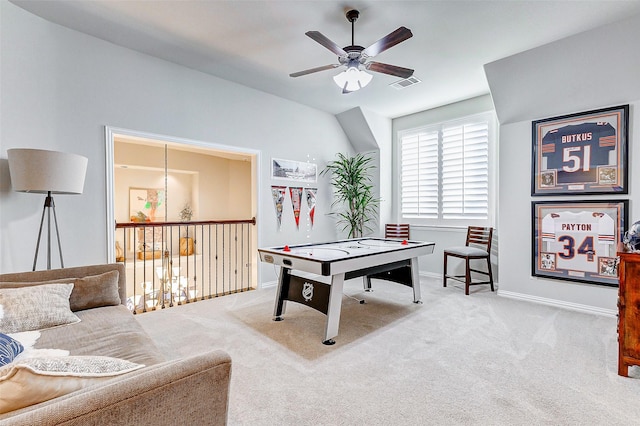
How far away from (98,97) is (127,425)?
11.1ft

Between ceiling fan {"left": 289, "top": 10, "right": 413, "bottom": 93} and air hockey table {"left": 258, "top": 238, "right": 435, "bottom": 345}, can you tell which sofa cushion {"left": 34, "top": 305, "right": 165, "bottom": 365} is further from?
ceiling fan {"left": 289, "top": 10, "right": 413, "bottom": 93}

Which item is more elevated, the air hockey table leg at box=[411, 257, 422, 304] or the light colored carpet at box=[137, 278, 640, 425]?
the air hockey table leg at box=[411, 257, 422, 304]

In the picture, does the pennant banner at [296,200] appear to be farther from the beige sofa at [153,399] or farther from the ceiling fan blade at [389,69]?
the beige sofa at [153,399]

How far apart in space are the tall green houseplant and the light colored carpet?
1951 millimetres

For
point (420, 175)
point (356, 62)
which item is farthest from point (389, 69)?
point (420, 175)

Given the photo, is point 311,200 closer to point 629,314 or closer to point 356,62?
point 356,62

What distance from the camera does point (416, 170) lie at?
17.8ft

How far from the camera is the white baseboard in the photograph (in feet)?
10.7

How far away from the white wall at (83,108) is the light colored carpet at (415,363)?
4.05 ft

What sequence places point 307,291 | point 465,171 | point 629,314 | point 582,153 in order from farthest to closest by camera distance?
point 465,171, point 582,153, point 307,291, point 629,314

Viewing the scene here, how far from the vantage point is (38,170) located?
2.35 meters

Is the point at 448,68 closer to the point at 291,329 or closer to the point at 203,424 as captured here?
the point at 291,329

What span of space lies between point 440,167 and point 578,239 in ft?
6.94

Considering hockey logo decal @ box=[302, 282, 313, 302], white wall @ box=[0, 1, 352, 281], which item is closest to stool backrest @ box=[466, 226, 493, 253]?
hockey logo decal @ box=[302, 282, 313, 302]
